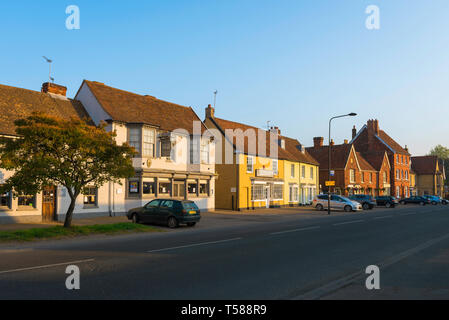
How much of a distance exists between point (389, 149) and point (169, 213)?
66.3 metres

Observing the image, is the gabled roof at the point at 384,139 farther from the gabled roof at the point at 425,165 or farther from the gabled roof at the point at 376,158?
the gabled roof at the point at 425,165

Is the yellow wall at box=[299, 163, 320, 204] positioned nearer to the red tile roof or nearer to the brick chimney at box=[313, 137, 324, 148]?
the brick chimney at box=[313, 137, 324, 148]

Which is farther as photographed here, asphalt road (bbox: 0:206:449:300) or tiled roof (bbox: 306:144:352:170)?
tiled roof (bbox: 306:144:352:170)

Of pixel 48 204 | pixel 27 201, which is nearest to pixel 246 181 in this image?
pixel 48 204

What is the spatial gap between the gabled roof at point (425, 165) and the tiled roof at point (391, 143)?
15.1m

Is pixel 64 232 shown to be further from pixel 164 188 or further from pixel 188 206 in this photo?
pixel 164 188

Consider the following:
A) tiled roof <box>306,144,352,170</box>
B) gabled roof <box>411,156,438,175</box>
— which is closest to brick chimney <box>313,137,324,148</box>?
tiled roof <box>306,144,352,170</box>

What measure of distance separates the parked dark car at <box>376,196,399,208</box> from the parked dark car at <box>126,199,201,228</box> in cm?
A: 3741

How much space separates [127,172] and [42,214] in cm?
782

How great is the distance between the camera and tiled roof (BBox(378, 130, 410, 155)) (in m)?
79.6

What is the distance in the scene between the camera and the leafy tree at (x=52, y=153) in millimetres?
16125

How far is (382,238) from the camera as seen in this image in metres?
15.9
